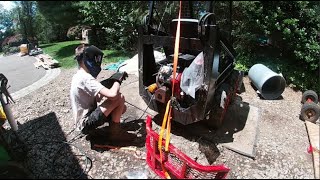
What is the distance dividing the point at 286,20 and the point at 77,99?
3.65 meters

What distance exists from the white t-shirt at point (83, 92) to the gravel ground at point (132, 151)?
0.51 metres

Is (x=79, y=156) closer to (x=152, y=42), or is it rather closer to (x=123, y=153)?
(x=123, y=153)

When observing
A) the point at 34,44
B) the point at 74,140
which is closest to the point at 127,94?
the point at 74,140

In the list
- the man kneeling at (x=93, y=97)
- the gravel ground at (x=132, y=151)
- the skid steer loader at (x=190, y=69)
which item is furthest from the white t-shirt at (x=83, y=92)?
the skid steer loader at (x=190, y=69)

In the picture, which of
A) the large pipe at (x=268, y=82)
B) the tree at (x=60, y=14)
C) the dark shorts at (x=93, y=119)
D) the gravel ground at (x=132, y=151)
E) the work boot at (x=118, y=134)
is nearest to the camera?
the tree at (x=60, y=14)

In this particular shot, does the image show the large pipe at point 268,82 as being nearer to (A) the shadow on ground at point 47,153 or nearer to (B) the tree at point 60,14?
(A) the shadow on ground at point 47,153

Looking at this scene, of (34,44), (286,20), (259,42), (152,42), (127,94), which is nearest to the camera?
(34,44)

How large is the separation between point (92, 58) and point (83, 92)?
0.48m

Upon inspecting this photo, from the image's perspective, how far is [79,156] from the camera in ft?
11.9

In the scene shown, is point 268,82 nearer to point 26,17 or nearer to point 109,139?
point 109,139

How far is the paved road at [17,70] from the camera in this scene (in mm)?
3754

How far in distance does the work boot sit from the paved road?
153cm

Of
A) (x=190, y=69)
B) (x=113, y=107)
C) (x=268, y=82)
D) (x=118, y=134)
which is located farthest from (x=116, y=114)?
(x=268, y=82)

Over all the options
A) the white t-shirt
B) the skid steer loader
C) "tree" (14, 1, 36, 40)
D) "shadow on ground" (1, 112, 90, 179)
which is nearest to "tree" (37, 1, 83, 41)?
"tree" (14, 1, 36, 40)
